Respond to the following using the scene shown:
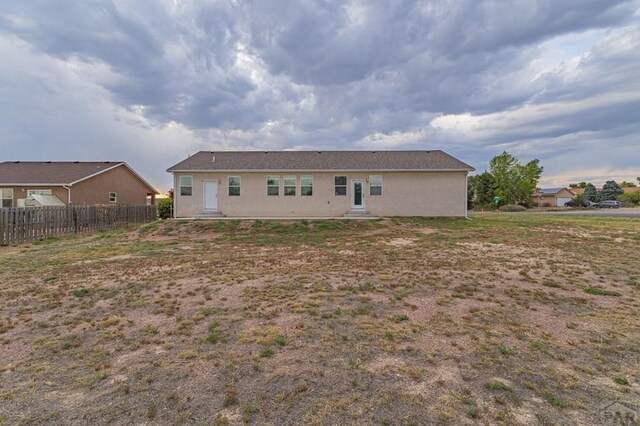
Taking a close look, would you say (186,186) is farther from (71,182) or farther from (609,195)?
(609,195)

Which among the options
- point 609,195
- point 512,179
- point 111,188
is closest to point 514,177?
point 512,179

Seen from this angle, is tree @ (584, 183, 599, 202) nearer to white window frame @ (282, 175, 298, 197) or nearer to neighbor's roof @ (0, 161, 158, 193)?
white window frame @ (282, 175, 298, 197)

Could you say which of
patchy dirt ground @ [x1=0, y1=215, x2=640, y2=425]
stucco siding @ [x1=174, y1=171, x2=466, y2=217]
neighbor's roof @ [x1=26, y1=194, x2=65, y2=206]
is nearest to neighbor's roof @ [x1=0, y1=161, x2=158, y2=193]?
neighbor's roof @ [x1=26, y1=194, x2=65, y2=206]

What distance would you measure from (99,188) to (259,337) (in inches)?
1098

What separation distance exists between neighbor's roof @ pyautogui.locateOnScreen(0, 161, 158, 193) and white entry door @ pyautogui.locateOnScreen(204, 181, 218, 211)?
37.2ft

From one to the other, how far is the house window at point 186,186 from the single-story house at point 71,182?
30.6 feet

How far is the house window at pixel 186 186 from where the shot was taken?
19719mm

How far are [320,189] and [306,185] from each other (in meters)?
0.85

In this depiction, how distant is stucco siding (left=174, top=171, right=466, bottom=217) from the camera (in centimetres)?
1980

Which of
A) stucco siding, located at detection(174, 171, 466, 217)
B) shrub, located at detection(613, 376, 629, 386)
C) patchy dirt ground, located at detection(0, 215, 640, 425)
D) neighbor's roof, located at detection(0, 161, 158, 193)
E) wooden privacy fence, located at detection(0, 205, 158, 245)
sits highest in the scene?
neighbor's roof, located at detection(0, 161, 158, 193)

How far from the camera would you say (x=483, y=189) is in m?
51.2

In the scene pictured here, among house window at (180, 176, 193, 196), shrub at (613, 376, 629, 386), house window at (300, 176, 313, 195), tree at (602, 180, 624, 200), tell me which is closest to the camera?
shrub at (613, 376, 629, 386)

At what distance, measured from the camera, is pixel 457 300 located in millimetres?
5301

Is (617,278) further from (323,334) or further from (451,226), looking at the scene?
(451,226)
